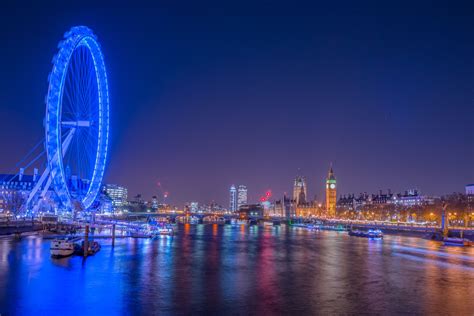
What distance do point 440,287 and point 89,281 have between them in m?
23.9

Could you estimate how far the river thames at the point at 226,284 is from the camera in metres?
26.3

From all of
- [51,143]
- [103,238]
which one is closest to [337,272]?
[51,143]

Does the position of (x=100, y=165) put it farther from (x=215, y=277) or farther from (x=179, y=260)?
(x=215, y=277)

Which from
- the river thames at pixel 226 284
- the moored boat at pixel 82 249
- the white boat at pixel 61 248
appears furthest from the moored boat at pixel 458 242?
the white boat at pixel 61 248

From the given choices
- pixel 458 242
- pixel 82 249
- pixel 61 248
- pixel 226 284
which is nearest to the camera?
pixel 226 284

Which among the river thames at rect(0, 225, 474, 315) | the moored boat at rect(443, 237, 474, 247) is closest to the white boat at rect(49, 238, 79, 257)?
the river thames at rect(0, 225, 474, 315)

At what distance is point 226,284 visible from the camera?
33750mm

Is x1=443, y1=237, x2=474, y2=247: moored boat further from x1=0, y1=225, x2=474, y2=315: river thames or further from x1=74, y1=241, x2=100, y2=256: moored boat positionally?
x1=74, y1=241, x2=100, y2=256: moored boat

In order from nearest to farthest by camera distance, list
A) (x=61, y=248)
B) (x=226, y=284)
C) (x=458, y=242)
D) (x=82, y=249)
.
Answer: (x=226, y=284), (x=61, y=248), (x=82, y=249), (x=458, y=242)

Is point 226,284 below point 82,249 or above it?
below

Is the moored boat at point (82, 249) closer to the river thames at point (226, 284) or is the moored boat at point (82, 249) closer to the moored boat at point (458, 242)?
the river thames at point (226, 284)

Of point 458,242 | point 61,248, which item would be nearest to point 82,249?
point 61,248

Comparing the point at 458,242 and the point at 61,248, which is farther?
the point at 458,242

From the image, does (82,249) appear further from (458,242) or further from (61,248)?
(458,242)
